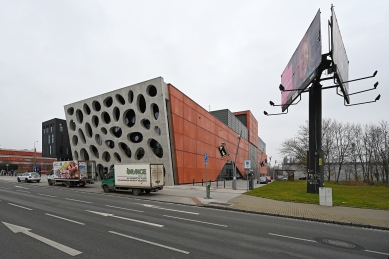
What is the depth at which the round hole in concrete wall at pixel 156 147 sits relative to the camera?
109ft

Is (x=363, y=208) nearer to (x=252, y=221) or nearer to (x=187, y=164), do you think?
(x=252, y=221)

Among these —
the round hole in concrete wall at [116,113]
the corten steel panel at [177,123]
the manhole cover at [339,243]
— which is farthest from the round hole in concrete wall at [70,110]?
the manhole cover at [339,243]

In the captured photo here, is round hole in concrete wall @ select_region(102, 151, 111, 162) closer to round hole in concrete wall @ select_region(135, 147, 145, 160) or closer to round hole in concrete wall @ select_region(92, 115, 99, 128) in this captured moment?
round hole in concrete wall @ select_region(92, 115, 99, 128)

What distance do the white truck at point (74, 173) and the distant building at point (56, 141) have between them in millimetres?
37696

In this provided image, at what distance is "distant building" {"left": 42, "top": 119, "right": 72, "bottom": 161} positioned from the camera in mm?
61253

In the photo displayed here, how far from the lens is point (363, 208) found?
44.7 ft

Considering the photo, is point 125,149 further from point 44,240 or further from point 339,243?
point 339,243

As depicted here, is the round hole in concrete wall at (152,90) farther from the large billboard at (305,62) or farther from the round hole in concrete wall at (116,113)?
the large billboard at (305,62)

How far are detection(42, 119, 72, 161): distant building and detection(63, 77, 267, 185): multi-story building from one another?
22.5 metres

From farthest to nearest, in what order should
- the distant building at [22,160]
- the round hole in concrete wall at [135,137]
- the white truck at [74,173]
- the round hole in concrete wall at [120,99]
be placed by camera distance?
the distant building at [22,160]
the round hole in concrete wall at [135,137]
the round hole in concrete wall at [120,99]
the white truck at [74,173]

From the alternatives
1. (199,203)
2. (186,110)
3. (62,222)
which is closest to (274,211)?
(199,203)

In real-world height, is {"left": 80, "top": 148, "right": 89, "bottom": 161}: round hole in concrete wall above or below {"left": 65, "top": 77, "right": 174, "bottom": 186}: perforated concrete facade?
below

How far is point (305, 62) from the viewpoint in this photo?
1852 cm

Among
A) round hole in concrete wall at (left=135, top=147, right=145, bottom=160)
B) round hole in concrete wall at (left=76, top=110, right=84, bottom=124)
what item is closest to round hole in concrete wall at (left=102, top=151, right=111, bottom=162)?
round hole in concrete wall at (left=135, top=147, right=145, bottom=160)
